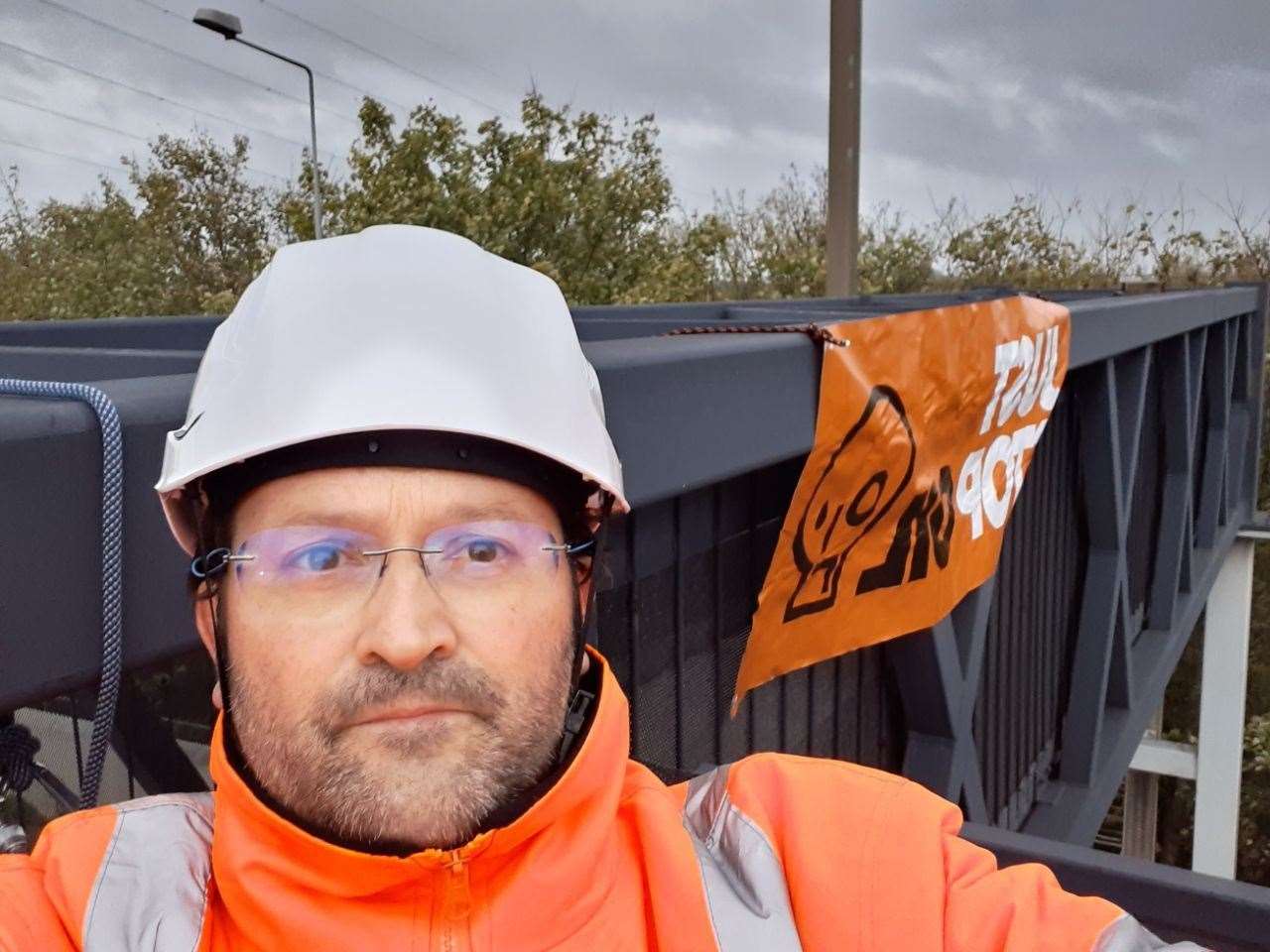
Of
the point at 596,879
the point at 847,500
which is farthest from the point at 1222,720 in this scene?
the point at 596,879

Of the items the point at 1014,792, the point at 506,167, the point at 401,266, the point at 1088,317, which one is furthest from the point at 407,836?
the point at 506,167

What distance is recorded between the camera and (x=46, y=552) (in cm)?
97

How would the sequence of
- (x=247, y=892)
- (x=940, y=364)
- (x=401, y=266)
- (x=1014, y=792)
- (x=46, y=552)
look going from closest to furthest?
1. (x=46, y=552)
2. (x=247, y=892)
3. (x=401, y=266)
4. (x=940, y=364)
5. (x=1014, y=792)

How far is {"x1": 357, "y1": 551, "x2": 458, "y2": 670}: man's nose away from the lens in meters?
1.11

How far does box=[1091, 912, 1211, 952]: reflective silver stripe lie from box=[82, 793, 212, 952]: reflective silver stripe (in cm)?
91

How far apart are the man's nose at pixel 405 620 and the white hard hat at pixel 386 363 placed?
147 millimetres

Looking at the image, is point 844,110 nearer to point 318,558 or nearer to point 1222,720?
point 318,558

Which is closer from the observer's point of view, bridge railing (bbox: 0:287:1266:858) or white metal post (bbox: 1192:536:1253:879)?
bridge railing (bbox: 0:287:1266:858)

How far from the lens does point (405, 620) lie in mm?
1124

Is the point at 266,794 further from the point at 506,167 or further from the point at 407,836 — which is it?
the point at 506,167

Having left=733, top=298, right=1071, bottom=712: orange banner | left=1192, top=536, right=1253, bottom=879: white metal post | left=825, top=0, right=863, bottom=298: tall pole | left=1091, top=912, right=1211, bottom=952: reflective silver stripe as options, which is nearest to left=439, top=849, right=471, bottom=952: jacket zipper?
left=1091, top=912, right=1211, bottom=952: reflective silver stripe

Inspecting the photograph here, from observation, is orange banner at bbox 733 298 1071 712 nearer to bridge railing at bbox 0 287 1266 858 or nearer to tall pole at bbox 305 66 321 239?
bridge railing at bbox 0 287 1266 858

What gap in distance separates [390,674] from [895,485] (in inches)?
68.5

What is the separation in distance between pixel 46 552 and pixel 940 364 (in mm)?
2165
